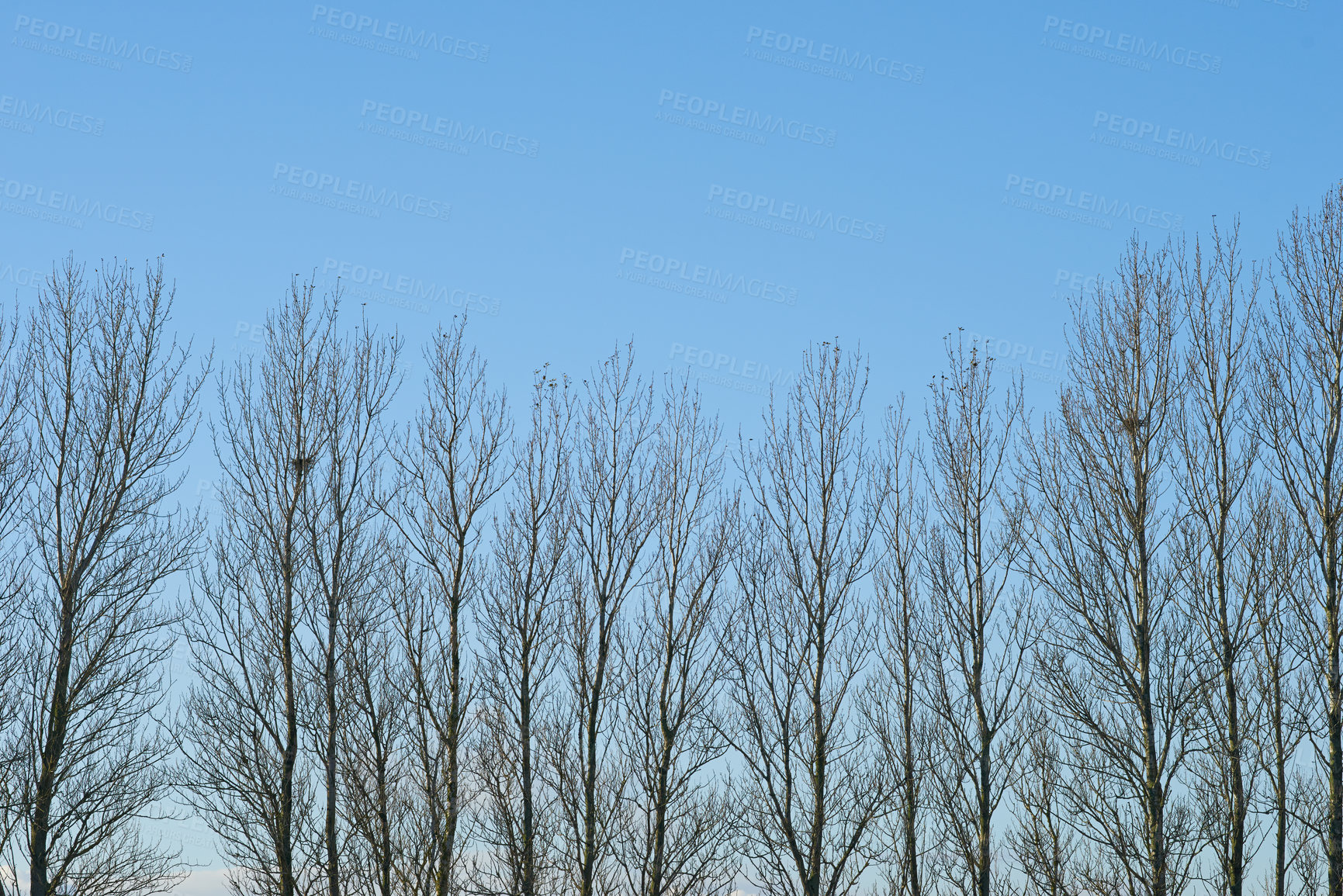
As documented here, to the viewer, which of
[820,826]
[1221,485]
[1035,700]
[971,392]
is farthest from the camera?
[971,392]

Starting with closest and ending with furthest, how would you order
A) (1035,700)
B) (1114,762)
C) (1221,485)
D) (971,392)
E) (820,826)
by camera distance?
1. (1114,762)
2. (1221,485)
3. (820,826)
4. (1035,700)
5. (971,392)

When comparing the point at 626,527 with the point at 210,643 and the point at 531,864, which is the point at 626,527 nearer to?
the point at 531,864

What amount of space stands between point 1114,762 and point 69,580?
1290cm

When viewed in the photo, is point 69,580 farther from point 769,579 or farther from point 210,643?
point 769,579

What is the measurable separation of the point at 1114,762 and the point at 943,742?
158 inches

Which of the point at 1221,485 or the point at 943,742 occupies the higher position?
the point at 1221,485

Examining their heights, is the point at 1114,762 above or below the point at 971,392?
below

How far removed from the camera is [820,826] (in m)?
15.9

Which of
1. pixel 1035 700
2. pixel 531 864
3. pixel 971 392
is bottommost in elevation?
pixel 531 864

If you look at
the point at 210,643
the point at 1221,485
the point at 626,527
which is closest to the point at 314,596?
the point at 210,643

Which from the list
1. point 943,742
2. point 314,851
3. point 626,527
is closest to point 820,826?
A: point 943,742

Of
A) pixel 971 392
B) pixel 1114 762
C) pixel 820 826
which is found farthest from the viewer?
pixel 971 392

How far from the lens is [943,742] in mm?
17516

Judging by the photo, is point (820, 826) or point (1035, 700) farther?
point (1035, 700)
